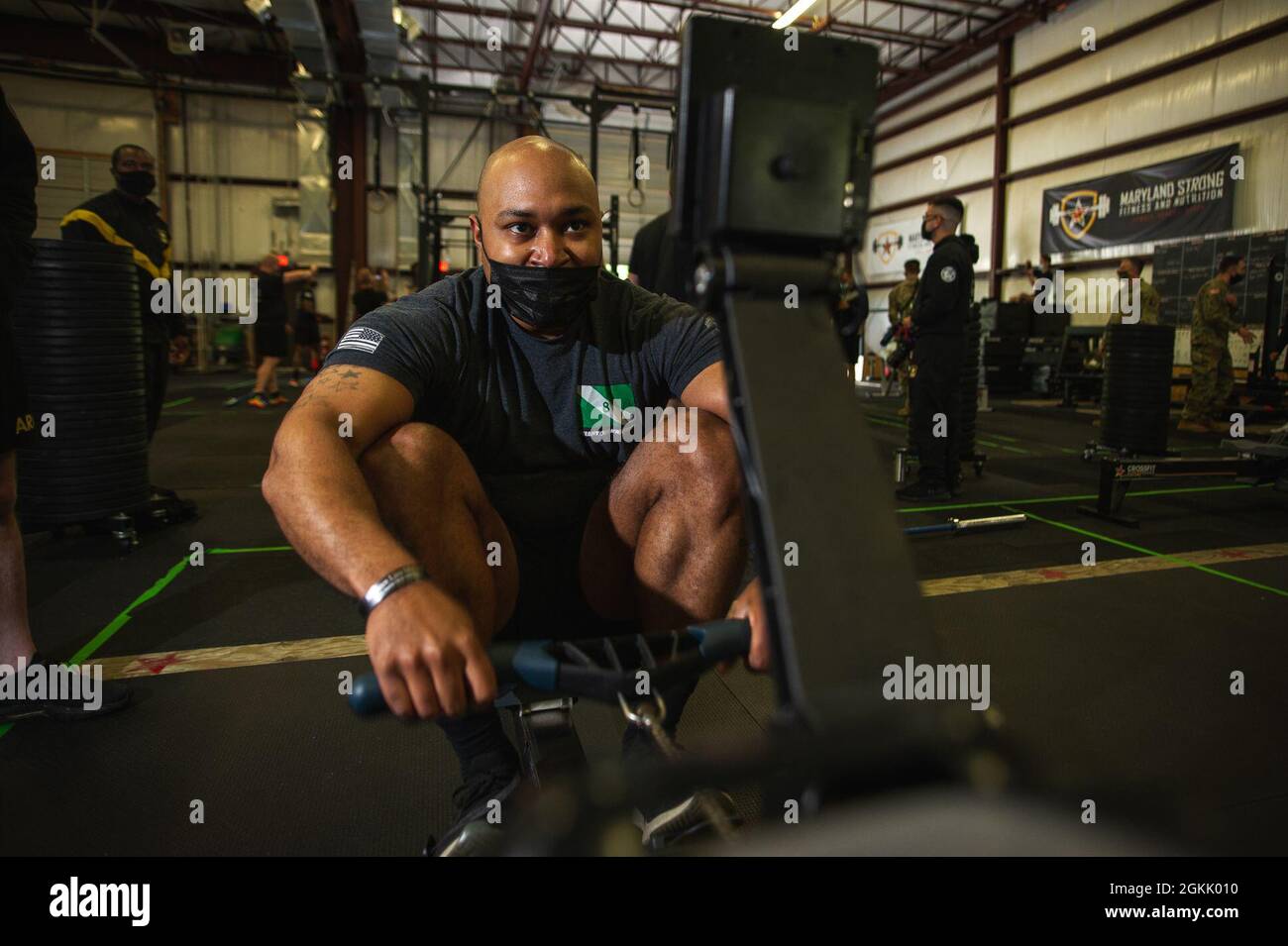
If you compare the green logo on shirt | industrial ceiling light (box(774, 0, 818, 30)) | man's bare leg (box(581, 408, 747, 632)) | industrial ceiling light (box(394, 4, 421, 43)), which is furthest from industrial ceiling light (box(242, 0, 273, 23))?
man's bare leg (box(581, 408, 747, 632))

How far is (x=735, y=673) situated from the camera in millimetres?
2039

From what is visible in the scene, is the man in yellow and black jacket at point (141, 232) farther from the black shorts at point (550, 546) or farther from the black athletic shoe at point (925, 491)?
the black athletic shoe at point (925, 491)

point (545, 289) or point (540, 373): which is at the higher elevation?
point (545, 289)

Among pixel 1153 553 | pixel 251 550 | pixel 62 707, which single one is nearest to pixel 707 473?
pixel 62 707

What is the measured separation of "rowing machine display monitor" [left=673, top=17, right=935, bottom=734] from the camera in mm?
590

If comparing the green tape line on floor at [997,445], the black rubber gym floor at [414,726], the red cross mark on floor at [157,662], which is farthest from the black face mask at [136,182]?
the green tape line on floor at [997,445]

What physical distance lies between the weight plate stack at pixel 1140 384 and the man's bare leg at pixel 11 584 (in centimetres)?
520

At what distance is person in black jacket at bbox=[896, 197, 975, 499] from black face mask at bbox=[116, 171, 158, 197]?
3676 mm

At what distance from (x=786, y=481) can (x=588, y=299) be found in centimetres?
91

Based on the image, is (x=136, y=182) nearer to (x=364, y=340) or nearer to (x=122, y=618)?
(x=122, y=618)

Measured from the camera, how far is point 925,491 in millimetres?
4277

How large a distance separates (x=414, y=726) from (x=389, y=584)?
3.33 ft

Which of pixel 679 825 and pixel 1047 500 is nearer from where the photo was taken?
pixel 679 825

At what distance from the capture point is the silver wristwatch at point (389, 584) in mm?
783
